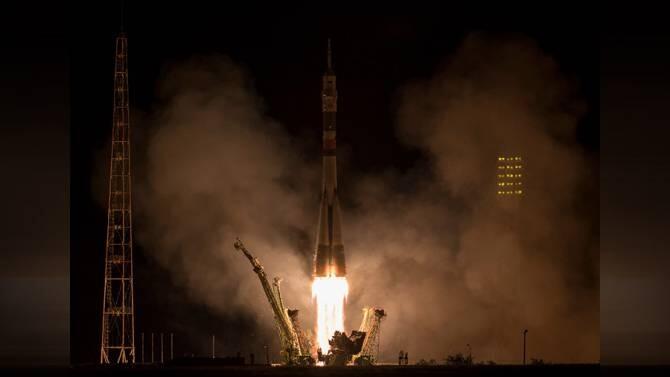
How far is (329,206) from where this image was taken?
85.8m

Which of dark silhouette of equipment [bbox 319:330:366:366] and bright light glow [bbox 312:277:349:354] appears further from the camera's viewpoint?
bright light glow [bbox 312:277:349:354]

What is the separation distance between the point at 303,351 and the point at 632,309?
62.3ft

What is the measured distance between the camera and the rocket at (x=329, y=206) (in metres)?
83.9

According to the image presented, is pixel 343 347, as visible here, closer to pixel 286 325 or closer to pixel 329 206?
pixel 286 325

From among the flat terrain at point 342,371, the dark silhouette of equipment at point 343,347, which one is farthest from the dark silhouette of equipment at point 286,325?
the dark silhouette of equipment at point 343,347

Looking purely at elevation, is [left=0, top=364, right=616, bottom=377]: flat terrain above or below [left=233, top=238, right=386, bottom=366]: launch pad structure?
below

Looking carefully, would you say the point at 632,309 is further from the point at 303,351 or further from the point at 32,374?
the point at 32,374

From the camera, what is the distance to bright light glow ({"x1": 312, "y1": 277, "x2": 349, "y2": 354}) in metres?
84.2

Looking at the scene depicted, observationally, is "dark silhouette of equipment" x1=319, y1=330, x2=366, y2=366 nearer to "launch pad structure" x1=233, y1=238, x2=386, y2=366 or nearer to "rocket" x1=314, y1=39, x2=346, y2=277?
"launch pad structure" x1=233, y1=238, x2=386, y2=366

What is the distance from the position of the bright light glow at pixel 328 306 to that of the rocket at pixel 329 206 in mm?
403

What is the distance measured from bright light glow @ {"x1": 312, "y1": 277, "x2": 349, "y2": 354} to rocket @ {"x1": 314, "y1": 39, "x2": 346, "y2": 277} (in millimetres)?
403

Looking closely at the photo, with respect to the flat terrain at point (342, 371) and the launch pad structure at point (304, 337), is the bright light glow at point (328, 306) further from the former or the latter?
the flat terrain at point (342, 371)

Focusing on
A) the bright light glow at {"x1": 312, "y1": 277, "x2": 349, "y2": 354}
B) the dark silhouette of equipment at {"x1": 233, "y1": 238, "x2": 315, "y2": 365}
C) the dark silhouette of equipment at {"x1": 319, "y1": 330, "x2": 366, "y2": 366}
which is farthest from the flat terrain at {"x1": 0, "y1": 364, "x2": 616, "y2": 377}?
the bright light glow at {"x1": 312, "y1": 277, "x2": 349, "y2": 354}

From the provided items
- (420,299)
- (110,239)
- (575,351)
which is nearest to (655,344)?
(575,351)
